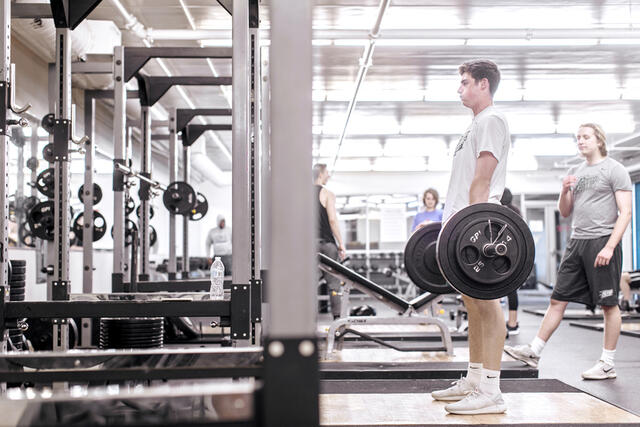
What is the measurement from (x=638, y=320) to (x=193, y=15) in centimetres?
581

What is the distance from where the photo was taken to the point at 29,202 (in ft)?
19.2

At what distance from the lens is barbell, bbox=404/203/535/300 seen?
2395mm

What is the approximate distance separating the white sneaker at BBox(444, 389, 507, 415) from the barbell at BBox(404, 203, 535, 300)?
15.4 inches

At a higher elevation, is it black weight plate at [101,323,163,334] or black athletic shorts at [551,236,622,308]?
black athletic shorts at [551,236,622,308]

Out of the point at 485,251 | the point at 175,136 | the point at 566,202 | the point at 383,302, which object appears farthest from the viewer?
the point at 175,136

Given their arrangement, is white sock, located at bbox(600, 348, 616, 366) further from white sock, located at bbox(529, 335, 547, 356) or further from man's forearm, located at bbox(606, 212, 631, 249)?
man's forearm, located at bbox(606, 212, 631, 249)

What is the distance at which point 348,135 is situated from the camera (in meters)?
10.9

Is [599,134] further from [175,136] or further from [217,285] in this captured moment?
[175,136]

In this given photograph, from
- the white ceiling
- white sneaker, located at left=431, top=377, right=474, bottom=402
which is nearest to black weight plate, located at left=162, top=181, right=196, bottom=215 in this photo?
the white ceiling

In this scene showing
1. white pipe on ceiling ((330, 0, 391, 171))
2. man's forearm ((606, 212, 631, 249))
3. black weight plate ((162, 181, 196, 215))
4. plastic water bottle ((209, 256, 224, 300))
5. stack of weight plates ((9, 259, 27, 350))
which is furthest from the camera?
black weight plate ((162, 181, 196, 215))

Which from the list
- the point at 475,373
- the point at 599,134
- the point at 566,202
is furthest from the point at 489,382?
the point at 599,134

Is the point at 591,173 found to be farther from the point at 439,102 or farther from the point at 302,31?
the point at 439,102

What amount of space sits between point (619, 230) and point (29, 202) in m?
4.92

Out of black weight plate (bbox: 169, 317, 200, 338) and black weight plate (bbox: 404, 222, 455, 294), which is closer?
black weight plate (bbox: 404, 222, 455, 294)
